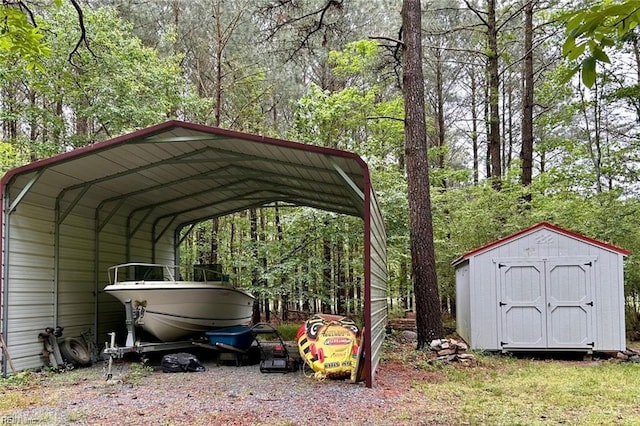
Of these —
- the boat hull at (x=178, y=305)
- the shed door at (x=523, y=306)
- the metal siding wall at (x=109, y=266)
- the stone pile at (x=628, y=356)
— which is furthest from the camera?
the metal siding wall at (x=109, y=266)

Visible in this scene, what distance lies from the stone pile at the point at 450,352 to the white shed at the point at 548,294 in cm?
77

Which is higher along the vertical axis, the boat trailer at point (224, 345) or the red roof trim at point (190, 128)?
the red roof trim at point (190, 128)

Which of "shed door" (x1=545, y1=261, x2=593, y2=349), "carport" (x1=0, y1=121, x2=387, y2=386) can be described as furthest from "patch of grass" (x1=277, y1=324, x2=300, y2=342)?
"shed door" (x1=545, y1=261, x2=593, y2=349)

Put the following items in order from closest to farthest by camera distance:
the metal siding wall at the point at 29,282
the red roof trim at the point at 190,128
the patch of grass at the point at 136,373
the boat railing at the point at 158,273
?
the red roof trim at the point at 190,128
the patch of grass at the point at 136,373
the metal siding wall at the point at 29,282
the boat railing at the point at 158,273

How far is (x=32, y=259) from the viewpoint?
7.07m

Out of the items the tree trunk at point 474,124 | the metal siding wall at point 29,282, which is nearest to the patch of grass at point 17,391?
Result: the metal siding wall at point 29,282

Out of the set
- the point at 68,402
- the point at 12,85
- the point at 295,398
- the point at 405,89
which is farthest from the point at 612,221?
the point at 12,85

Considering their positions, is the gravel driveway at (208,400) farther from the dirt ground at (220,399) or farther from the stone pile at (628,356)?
the stone pile at (628,356)

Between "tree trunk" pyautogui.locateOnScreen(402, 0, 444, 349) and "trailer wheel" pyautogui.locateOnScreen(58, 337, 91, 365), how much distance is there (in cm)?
530

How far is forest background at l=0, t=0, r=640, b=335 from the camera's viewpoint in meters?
11.2

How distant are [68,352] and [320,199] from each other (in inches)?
196

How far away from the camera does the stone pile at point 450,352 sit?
7180mm

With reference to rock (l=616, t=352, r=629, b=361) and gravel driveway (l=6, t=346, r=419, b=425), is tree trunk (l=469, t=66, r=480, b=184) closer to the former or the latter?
rock (l=616, t=352, r=629, b=361)

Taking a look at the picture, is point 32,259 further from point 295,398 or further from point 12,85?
point 12,85
